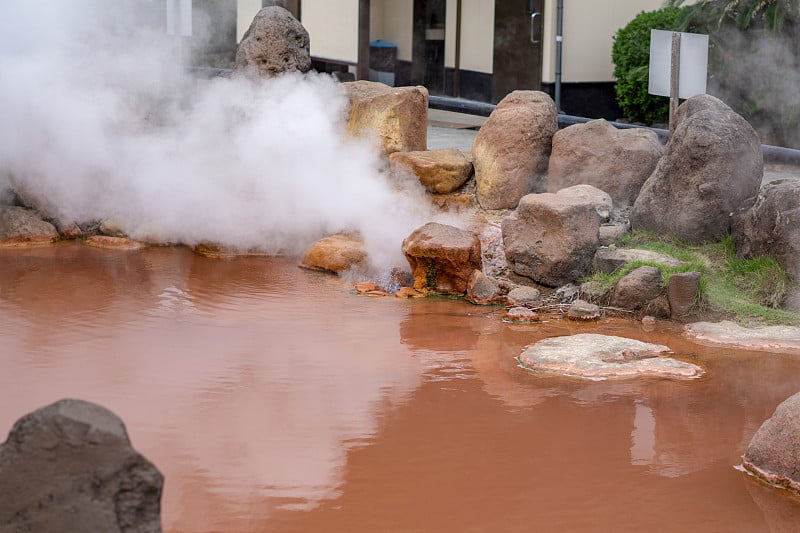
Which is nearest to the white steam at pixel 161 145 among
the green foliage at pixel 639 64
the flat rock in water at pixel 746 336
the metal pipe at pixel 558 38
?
the flat rock in water at pixel 746 336

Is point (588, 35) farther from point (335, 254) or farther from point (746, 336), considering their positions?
point (746, 336)

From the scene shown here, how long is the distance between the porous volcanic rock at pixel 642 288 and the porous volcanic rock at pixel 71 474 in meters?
5.44

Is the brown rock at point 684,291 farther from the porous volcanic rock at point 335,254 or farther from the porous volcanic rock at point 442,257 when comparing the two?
the porous volcanic rock at point 335,254

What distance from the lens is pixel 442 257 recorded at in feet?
28.6

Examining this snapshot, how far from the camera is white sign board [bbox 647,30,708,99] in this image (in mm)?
9641

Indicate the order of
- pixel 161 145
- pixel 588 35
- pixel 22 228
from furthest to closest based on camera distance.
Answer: pixel 588 35, pixel 161 145, pixel 22 228

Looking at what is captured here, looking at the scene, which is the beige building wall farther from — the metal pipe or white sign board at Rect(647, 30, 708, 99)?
white sign board at Rect(647, 30, 708, 99)

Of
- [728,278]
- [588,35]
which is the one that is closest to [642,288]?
[728,278]

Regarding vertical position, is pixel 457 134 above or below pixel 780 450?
above

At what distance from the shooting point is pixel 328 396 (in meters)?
6.28

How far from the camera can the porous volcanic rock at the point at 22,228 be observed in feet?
34.9

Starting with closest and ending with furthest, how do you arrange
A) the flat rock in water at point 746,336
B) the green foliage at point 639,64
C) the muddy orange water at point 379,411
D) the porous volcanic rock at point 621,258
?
the muddy orange water at point 379,411 < the flat rock in water at point 746,336 < the porous volcanic rock at point 621,258 < the green foliage at point 639,64

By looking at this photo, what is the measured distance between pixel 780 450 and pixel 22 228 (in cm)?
789

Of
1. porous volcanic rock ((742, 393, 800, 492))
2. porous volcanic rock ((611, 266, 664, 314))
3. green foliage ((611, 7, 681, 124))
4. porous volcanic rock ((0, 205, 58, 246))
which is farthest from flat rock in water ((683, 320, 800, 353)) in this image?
green foliage ((611, 7, 681, 124))
